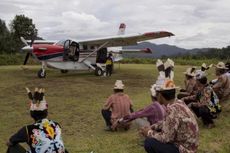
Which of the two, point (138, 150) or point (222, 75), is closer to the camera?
point (138, 150)

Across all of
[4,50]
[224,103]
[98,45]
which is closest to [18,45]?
[4,50]

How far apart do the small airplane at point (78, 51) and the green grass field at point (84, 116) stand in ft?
8.18

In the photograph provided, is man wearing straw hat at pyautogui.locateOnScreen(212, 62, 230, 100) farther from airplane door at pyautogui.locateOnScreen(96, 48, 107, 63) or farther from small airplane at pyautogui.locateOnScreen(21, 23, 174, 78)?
airplane door at pyautogui.locateOnScreen(96, 48, 107, 63)

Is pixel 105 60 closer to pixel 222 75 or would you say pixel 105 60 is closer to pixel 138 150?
pixel 222 75

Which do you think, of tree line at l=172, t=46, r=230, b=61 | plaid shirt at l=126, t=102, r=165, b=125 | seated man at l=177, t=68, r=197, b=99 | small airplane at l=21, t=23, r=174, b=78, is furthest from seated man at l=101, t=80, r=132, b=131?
tree line at l=172, t=46, r=230, b=61

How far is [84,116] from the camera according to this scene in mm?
10703

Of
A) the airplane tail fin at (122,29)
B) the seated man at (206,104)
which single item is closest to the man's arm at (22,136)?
the seated man at (206,104)

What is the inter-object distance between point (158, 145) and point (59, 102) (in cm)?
870

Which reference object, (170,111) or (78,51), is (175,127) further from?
(78,51)

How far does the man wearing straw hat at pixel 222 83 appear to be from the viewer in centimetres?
941

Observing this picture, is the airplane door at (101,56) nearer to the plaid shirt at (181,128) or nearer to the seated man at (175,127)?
the seated man at (175,127)

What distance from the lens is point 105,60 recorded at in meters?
24.6

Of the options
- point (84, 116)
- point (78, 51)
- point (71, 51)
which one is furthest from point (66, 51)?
point (84, 116)

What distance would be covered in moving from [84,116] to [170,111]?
6.35 metres
